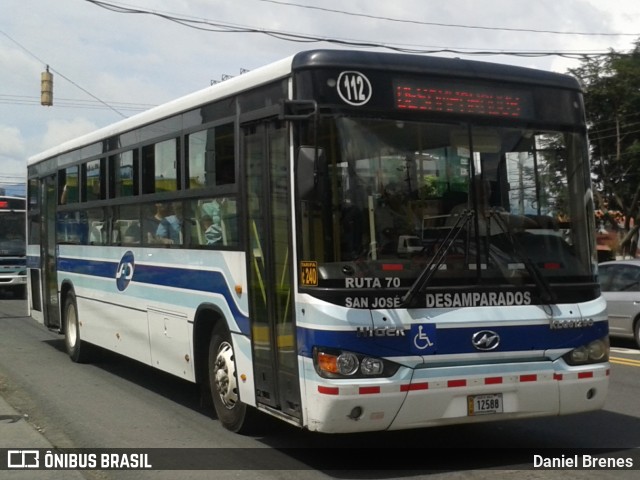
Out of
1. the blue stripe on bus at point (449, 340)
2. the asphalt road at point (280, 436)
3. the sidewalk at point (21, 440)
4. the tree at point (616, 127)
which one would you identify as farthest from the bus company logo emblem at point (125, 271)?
the tree at point (616, 127)

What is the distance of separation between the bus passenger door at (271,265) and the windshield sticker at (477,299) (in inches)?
42.8

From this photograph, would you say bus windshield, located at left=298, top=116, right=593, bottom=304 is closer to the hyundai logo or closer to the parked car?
the hyundai logo

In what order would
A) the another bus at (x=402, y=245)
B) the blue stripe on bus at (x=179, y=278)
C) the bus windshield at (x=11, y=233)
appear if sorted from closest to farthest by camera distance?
the another bus at (x=402, y=245) → the blue stripe on bus at (x=179, y=278) → the bus windshield at (x=11, y=233)

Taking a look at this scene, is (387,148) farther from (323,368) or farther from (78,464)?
(78,464)

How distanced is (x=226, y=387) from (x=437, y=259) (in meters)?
2.60

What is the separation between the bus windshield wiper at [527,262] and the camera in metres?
6.81

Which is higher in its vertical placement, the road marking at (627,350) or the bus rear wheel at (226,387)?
the bus rear wheel at (226,387)

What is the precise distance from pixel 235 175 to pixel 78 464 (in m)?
2.73

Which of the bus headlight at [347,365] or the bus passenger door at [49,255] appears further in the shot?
the bus passenger door at [49,255]

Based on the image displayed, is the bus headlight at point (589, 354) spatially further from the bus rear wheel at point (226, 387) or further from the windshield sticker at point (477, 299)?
the bus rear wheel at point (226, 387)

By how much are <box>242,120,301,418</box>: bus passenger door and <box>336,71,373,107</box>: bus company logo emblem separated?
0.59 m

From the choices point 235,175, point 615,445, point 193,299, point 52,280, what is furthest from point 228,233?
point 52,280

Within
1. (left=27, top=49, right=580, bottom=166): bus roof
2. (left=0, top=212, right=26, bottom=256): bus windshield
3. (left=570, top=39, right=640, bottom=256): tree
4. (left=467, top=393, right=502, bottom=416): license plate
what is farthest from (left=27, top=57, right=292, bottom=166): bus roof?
(left=570, top=39, right=640, bottom=256): tree

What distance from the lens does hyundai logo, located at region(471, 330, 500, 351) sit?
6.58m
